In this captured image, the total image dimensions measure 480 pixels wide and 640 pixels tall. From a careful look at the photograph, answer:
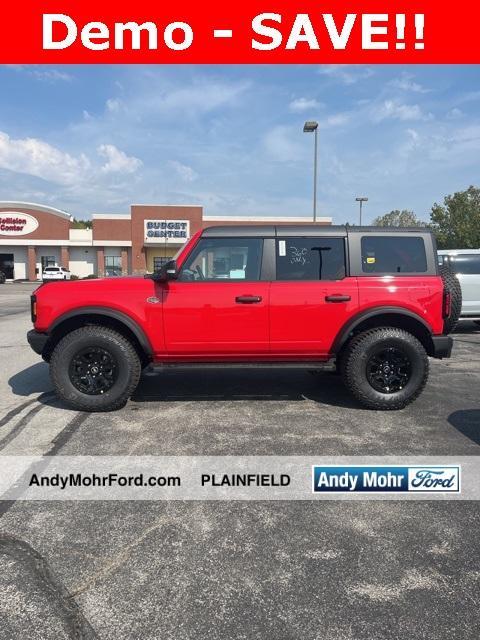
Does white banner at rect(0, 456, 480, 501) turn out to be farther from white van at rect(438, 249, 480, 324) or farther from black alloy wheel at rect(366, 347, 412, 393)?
white van at rect(438, 249, 480, 324)

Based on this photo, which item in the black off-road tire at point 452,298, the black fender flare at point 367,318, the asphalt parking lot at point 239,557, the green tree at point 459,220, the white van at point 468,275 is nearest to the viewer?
the asphalt parking lot at point 239,557

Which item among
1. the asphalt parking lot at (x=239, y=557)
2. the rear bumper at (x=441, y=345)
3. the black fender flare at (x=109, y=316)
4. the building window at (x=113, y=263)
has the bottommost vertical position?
the asphalt parking lot at (x=239, y=557)

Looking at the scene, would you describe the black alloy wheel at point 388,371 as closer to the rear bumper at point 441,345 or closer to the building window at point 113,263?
the rear bumper at point 441,345

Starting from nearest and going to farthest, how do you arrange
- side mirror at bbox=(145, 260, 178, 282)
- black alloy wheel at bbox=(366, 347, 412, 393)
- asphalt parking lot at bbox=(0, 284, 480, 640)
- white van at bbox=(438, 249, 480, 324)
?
asphalt parking lot at bbox=(0, 284, 480, 640)
side mirror at bbox=(145, 260, 178, 282)
black alloy wheel at bbox=(366, 347, 412, 393)
white van at bbox=(438, 249, 480, 324)

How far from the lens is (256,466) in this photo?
11.0 feet

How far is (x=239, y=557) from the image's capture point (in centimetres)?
233

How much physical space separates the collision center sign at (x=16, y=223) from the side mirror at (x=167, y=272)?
45.8 m

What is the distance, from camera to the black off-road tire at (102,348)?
14.9ft

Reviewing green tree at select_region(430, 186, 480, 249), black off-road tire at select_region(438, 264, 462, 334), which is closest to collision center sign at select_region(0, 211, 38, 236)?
green tree at select_region(430, 186, 480, 249)

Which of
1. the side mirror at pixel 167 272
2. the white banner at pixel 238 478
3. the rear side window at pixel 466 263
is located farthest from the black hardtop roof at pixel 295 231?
the rear side window at pixel 466 263

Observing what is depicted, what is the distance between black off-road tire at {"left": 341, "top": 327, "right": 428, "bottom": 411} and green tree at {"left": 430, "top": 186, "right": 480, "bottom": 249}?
42.7m

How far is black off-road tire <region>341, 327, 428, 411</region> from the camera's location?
4.62 meters

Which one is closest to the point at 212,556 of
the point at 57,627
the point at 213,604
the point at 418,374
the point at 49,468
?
the point at 213,604

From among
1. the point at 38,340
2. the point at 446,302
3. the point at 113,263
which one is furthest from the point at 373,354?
the point at 113,263
